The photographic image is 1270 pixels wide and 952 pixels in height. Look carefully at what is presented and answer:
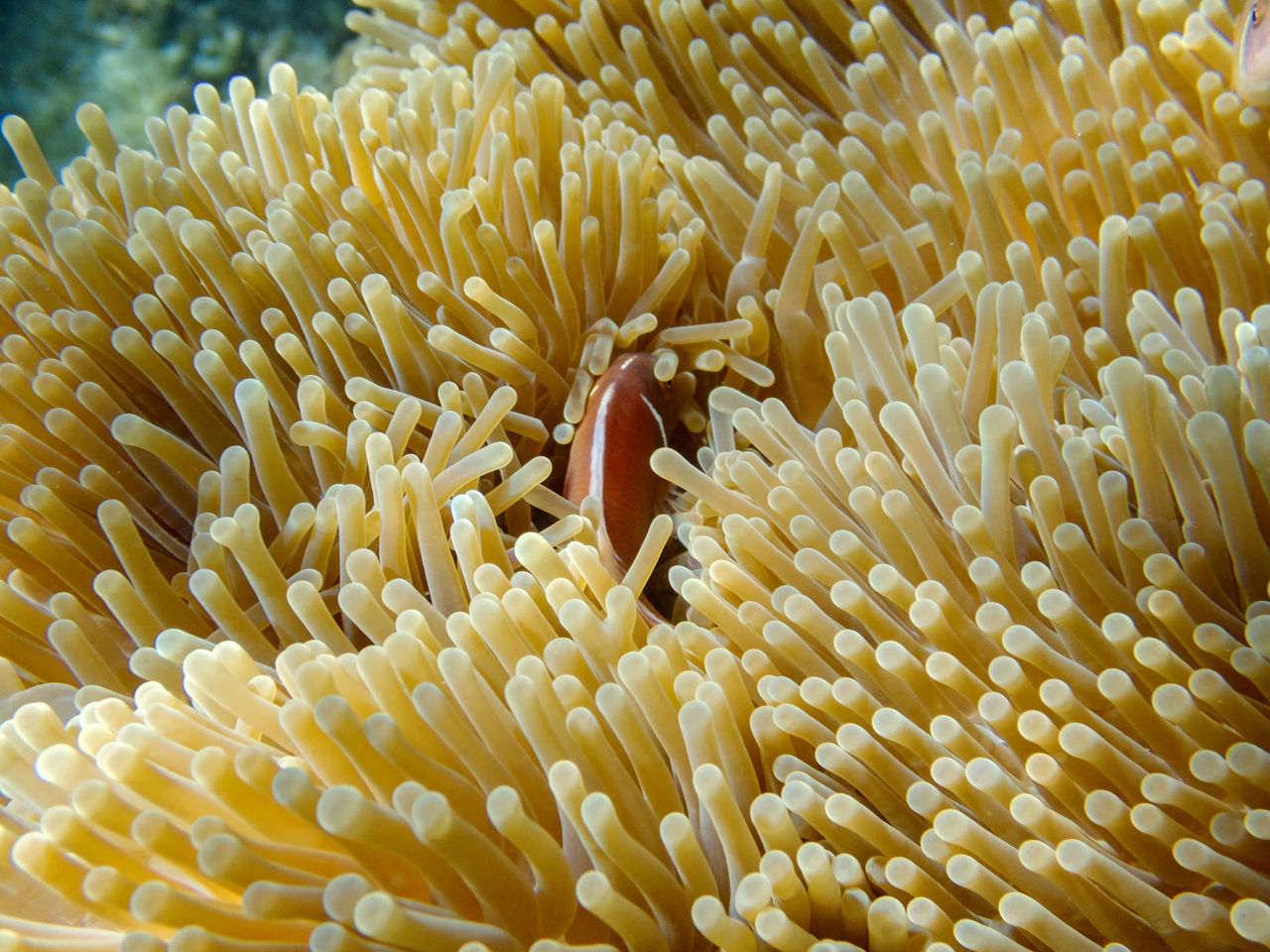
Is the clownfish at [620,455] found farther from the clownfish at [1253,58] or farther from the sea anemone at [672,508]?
the clownfish at [1253,58]

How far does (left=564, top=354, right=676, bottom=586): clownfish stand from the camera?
3.83ft

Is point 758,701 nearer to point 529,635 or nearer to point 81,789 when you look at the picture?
point 529,635

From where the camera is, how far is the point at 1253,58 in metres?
1.21

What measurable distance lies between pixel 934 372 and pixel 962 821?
1.38 feet

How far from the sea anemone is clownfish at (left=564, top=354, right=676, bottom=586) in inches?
1.7

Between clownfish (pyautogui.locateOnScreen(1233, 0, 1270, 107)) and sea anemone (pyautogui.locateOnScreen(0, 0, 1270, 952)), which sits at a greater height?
clownfish (pyautogui.locateOnScreen(1233, 0, 1270, 107))

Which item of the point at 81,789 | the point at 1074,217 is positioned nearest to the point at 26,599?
the point at 81,789

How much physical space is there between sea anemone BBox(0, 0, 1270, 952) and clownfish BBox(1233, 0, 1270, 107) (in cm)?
2

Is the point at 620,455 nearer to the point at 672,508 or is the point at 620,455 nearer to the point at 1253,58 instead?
the point at 672,508

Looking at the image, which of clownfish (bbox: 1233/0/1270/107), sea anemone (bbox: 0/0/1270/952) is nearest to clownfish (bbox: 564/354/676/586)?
sea anemone (bbox: 0/0/1270/952)

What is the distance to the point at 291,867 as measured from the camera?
712 millimetres

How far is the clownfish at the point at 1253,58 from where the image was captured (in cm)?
120

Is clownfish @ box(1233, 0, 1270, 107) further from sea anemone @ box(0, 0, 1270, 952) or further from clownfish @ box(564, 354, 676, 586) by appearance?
clownfish @ box(564, 354, 676, 586)

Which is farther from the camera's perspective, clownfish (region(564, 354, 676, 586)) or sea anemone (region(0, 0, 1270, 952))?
clownfish (region(564, 354, 676, 586))
